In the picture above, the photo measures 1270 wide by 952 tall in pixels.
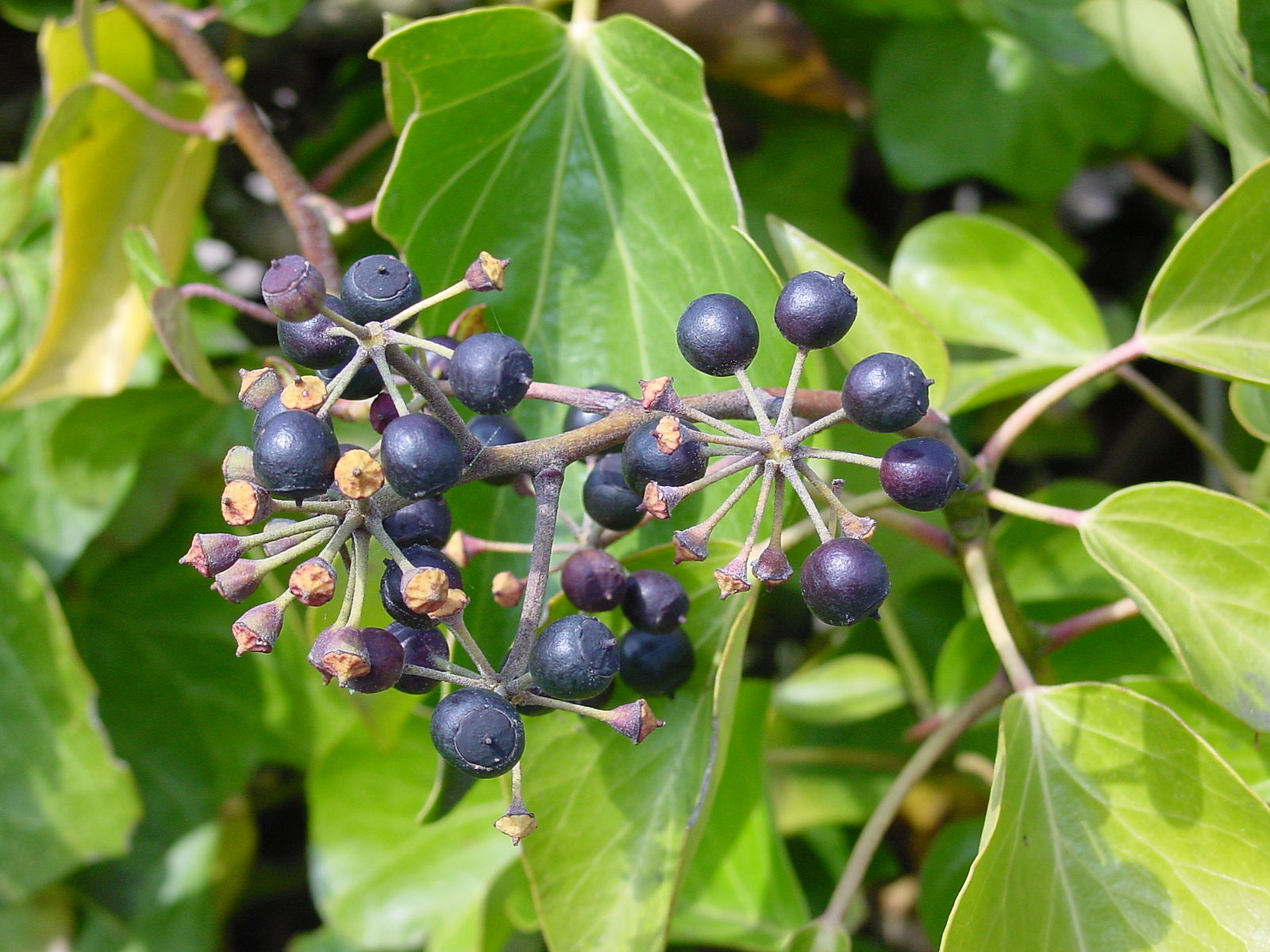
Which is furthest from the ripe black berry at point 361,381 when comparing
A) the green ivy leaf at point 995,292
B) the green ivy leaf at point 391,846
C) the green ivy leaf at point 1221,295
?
the green ivy leaf at point 391,846

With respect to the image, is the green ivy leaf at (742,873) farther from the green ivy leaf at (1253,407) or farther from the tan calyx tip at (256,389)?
the tan calyx tip at (256,389)

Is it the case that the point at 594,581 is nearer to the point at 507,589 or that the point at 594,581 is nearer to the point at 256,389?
the point at 507,589

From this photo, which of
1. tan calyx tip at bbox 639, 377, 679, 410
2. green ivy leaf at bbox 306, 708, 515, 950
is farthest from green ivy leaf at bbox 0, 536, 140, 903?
tan calyx tip at bbox 639, 377, 679, 410

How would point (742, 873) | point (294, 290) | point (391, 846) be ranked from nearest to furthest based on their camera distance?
point (294, 290)
point (742, 873)
point (391, 846)

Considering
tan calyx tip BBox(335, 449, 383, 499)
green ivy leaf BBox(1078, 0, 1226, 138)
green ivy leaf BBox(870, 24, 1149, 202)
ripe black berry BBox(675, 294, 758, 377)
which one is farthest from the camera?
green ivy leaf BBox(870, 24, 1149, 202)

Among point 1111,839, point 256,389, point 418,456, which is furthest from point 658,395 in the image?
point 1111,839

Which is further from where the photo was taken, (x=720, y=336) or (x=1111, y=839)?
(x=1111, y=839)

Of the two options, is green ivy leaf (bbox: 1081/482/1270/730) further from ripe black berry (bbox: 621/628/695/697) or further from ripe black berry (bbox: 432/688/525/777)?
ripe black berry (bbox: 432/688/525/777)
